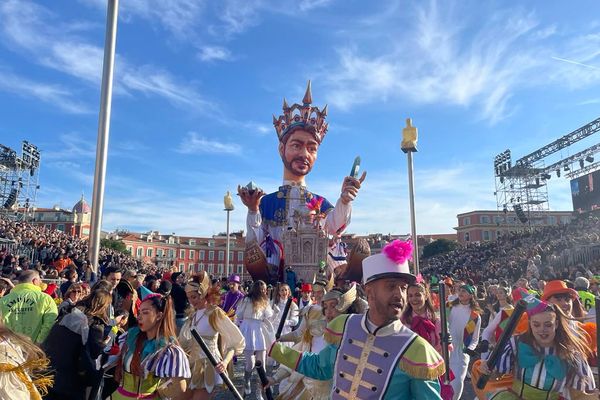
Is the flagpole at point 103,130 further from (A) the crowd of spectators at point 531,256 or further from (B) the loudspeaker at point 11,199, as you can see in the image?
(B) the loudspeaker at point 11,199

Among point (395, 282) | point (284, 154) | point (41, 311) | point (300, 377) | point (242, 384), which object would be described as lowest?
point (242, 384)

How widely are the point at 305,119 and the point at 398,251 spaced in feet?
58.7

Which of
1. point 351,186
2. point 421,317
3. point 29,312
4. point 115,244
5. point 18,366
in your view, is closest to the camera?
point 18,366

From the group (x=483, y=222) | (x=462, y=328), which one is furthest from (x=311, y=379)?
(x=483, y=222)

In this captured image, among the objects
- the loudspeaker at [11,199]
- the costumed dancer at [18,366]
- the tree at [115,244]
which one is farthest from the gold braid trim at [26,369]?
the tree at [115,244]

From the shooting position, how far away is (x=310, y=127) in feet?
66.8

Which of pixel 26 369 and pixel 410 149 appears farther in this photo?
pixel 410 149

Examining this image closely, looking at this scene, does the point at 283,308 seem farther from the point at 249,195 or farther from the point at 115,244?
the point at 115,244

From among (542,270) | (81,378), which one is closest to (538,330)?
(81,378)

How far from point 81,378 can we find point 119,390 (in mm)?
540

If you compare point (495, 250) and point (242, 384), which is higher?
point (495, 250)

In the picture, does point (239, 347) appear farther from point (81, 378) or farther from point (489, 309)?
point (489, 309)

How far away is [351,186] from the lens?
17.1 metres

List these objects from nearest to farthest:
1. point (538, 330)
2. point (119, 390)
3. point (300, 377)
Answer: point (538, 330), point (119, 390), point (300, 377)
